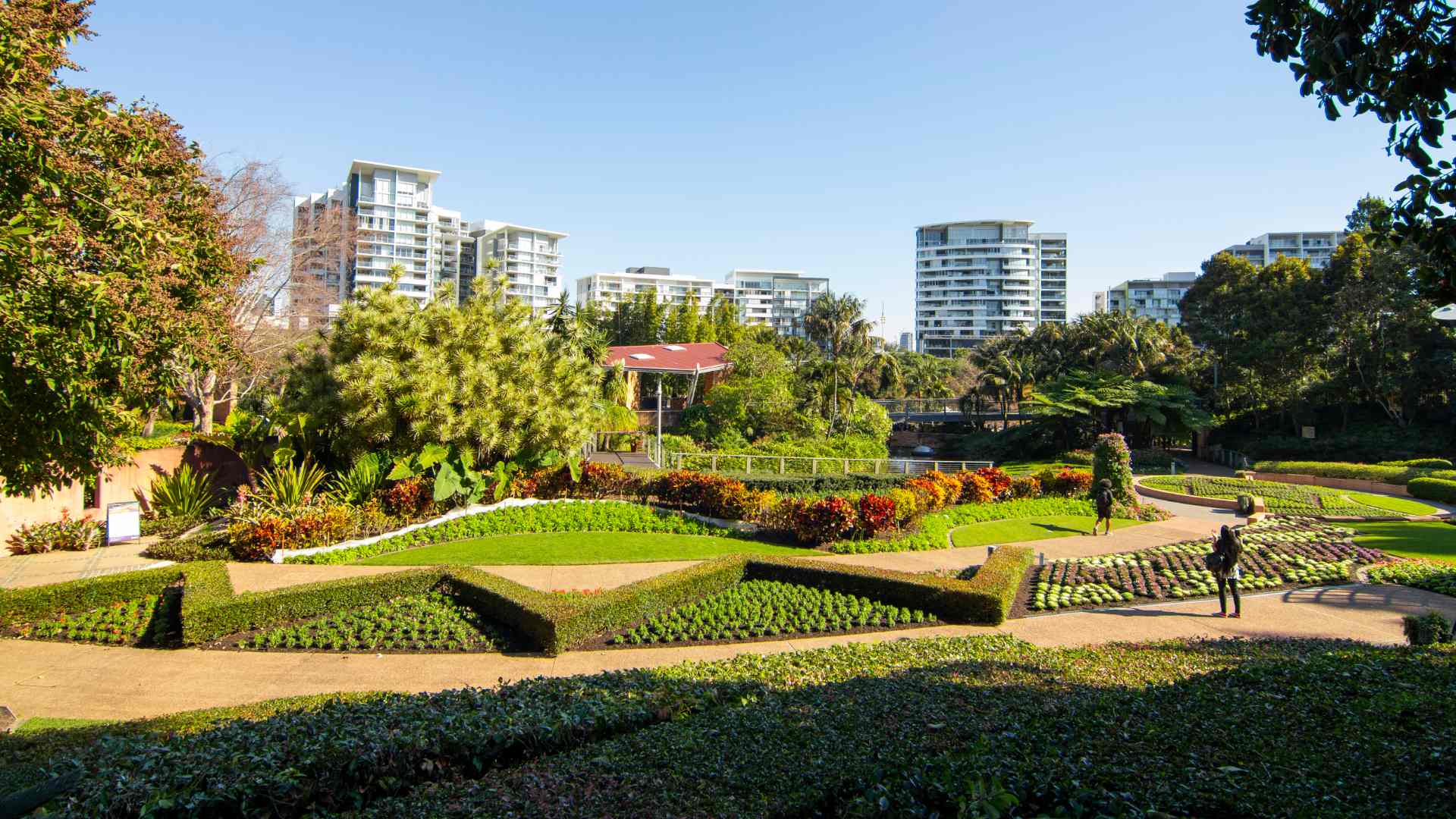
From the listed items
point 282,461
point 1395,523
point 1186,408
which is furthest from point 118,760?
point 1186,408

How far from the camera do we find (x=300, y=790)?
4996 mm

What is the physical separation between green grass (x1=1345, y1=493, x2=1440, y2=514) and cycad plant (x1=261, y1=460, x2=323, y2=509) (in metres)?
30.4

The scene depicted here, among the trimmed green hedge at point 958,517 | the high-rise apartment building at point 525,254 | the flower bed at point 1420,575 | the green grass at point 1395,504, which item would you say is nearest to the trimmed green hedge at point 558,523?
the trimmed green hedge at point 958,517

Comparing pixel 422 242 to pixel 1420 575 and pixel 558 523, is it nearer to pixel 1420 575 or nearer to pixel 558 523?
Answer: pixel 558 523

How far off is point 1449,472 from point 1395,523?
10.6 meters

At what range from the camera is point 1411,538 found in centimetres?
1914

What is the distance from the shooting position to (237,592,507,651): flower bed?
1084 cm

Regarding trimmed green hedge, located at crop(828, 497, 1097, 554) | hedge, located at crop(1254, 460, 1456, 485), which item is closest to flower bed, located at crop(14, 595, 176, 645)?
Answer: trimmed green hedge, located at crop(828, 497, 1097, 554)

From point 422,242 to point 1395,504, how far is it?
326 feet

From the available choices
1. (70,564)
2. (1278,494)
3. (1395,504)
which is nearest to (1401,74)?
(70,564)

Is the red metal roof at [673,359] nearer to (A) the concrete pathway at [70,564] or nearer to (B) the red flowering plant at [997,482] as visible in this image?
(B) the red flowering plant at [997,482]

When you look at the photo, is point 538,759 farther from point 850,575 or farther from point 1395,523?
point 1395,523

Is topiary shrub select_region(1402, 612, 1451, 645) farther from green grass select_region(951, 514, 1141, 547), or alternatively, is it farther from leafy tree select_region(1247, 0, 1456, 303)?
green grass select_region(951, 514, 1141, 547)

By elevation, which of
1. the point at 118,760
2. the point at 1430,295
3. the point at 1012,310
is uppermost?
the point at 1012,310
